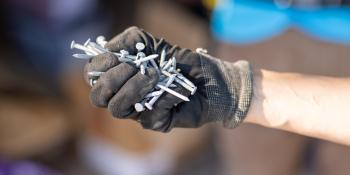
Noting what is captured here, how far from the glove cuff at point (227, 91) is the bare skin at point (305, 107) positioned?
25 mm

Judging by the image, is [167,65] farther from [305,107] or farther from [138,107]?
[305,107]

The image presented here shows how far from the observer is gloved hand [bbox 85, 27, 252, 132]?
2.51 ft

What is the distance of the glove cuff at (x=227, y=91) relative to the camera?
0.84m

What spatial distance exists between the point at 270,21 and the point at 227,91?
504 millimetres

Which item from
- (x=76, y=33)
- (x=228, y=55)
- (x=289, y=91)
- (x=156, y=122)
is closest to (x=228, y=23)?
(x=228, y=55)

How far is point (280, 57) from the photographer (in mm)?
1336

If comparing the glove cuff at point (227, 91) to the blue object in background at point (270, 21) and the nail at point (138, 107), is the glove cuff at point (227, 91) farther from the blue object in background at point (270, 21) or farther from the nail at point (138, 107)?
the blue object in background at point (270, 21)

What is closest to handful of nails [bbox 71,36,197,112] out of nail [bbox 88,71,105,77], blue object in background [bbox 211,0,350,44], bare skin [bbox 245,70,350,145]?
nail [bbox 88,71,105,77]

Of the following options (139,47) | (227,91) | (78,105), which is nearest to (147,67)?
(139,47)

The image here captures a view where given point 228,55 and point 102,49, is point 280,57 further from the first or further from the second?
point 102,49

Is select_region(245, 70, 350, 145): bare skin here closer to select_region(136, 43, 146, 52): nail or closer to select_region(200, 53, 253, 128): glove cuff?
select_region(200, 53, 253, 128): glove cuff

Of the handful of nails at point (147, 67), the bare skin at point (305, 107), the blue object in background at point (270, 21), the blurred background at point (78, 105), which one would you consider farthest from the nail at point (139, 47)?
the blurred background at point (78, 105)

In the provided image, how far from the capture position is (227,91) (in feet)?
2.80

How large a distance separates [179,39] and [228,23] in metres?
0.54
